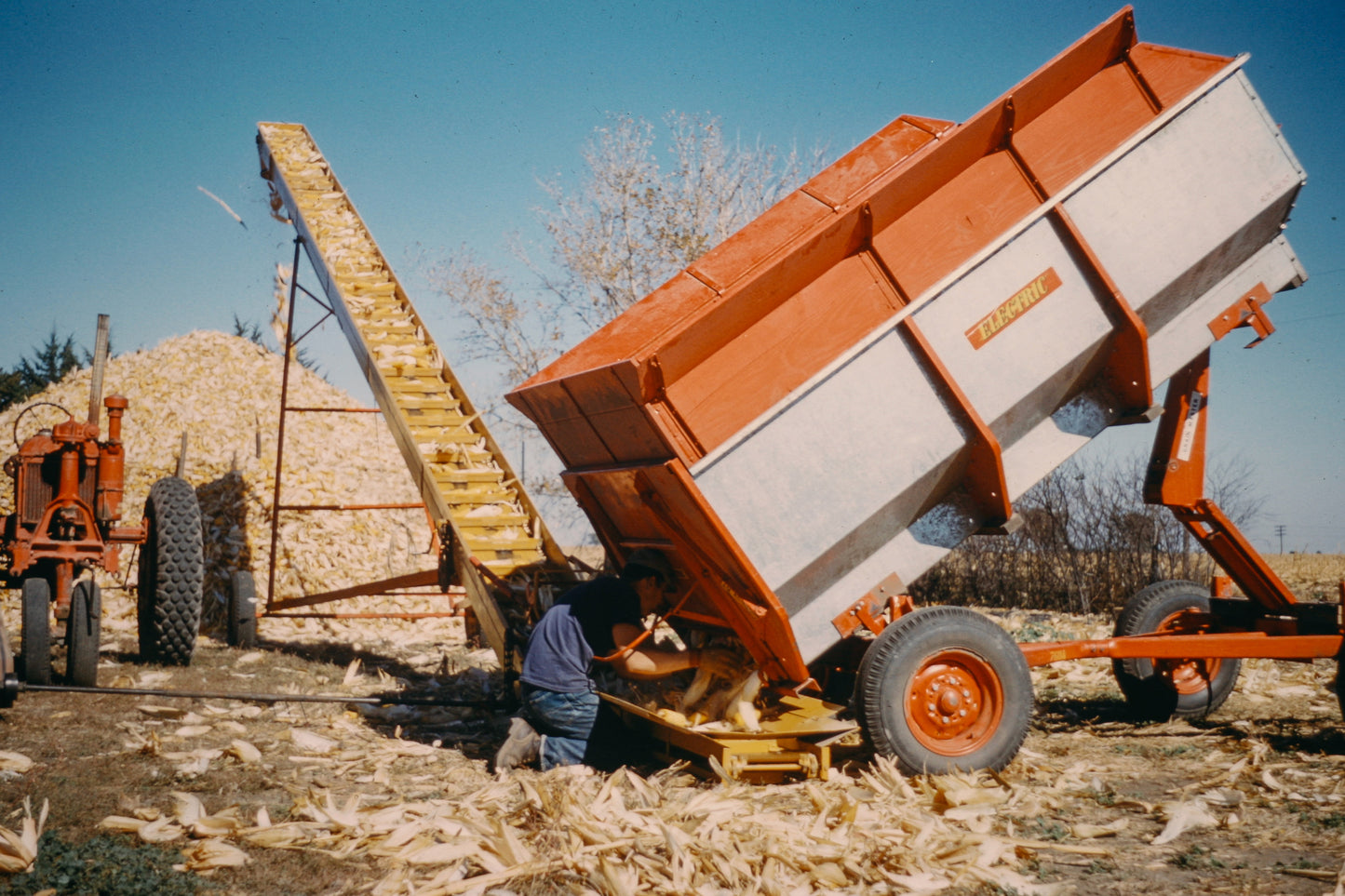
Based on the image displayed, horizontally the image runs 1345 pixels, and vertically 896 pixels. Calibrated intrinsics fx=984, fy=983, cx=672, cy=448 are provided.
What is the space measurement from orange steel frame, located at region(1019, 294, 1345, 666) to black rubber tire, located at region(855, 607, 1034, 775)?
1.74 ft

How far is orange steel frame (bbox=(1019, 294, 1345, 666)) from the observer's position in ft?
19.2

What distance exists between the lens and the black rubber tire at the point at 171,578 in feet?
26.6

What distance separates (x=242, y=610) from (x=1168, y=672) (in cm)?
829

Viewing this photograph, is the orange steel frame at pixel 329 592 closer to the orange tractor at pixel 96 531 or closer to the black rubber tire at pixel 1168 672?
the orange tractor at pixel 96 531

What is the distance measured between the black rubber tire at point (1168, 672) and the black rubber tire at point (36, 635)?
765 cm

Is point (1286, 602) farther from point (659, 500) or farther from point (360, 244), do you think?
point (360, 244)

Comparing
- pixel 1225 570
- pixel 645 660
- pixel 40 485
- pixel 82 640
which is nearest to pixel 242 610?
pixel 40 485

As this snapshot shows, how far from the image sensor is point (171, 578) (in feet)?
26.5

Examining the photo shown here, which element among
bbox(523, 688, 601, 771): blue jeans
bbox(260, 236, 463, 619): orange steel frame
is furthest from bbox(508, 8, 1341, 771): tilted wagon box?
bbox(260, 236, 463, 619): orange steel frame

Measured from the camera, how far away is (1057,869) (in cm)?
411

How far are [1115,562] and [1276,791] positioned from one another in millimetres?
9169

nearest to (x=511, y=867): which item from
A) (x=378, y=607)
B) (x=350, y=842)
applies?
(x=350, y=842)

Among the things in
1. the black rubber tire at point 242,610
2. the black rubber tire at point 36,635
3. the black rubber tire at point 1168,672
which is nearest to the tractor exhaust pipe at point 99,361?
the black rubber tire at point 36,635

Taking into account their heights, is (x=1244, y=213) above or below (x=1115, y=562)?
above
